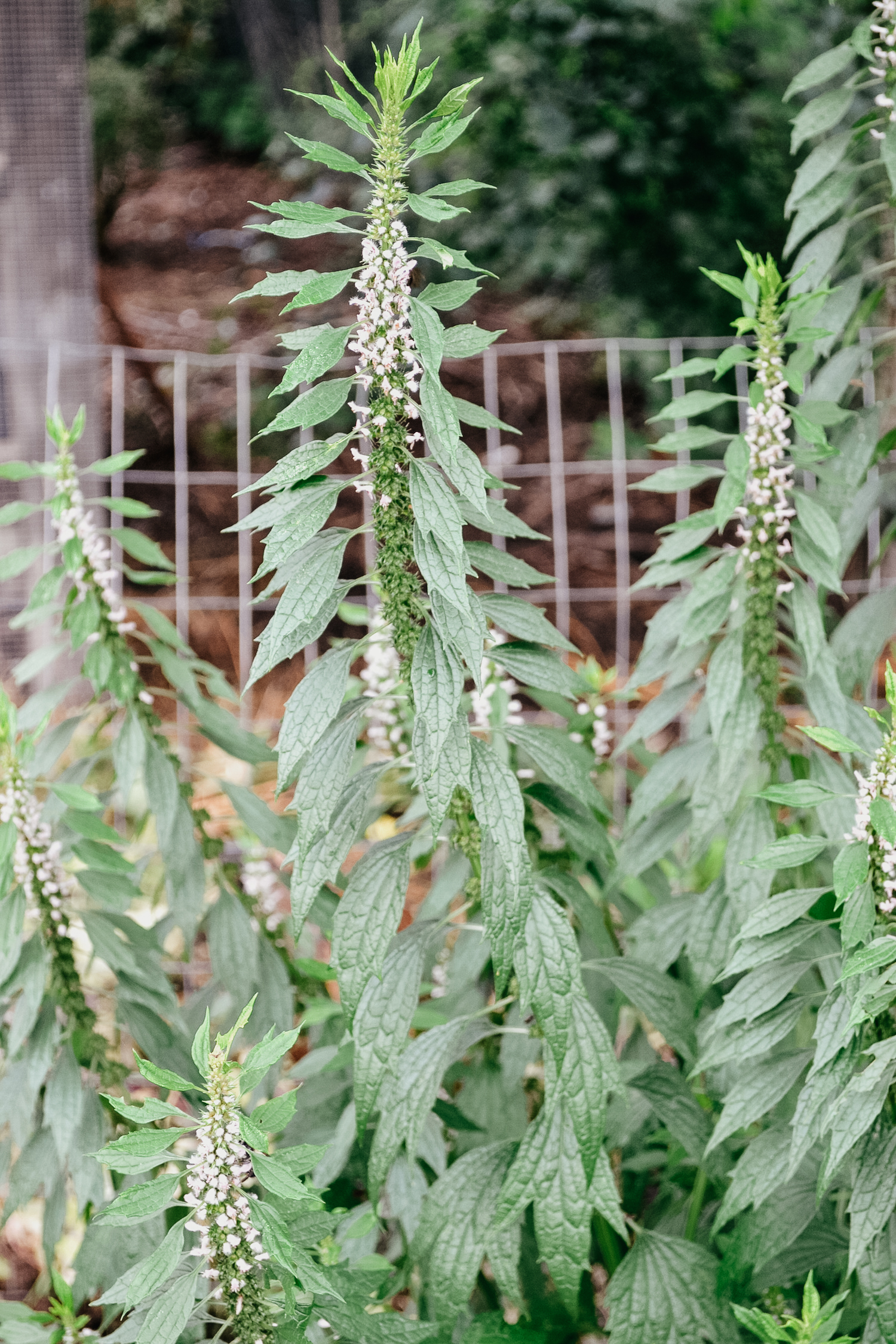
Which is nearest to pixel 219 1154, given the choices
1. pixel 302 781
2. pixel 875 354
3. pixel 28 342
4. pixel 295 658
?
pixel 302 781

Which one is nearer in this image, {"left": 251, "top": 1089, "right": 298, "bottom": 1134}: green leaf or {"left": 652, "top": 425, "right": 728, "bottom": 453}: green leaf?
{"left": 251, "top": 1089, "right": 298, "bottom": 1134}: green leaf

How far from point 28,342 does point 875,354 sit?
2.35m

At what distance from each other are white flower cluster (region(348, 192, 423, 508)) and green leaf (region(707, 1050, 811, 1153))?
2.59 ft

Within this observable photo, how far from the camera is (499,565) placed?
4.44 feet

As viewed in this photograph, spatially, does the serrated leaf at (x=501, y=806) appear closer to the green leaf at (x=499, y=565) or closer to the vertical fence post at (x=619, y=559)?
the green leaf at (x=499, y=565)

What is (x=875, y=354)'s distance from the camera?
2.32m

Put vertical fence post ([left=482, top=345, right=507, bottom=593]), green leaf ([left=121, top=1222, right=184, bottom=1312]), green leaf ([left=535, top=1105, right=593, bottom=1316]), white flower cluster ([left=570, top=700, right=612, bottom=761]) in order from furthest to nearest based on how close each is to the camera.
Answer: vertical fence post ([left=482, top=345, right=507, bottom=593])
white flower cluster ([left=570, top=700, right=612, bottom=761])
green leaf ([left=535, top=1105, right=593, bottom=1316])
green leaf ([left=121, top=1222, right=184, bottom=1312])

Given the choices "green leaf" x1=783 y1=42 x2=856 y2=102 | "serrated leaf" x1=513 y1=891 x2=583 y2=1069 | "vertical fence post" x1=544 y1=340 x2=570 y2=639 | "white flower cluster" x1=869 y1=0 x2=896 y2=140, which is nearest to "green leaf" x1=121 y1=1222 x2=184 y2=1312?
"serrated leaf" x1=513 y1=891 x2=583 y2=1069

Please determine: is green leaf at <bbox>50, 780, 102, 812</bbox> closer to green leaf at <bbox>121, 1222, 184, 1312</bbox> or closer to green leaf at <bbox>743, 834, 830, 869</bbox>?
green leaf at <bbox>121, 1222, 184, 1312</bbox>

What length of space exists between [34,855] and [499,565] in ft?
2.29

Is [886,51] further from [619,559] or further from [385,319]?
[619,559]

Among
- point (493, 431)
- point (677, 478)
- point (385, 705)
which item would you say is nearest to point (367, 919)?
point (385, 705)

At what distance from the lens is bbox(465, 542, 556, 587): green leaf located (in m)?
1.33

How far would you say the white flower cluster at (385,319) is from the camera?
1.14 metres
